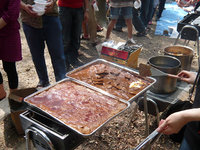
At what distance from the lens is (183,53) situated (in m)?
3.98

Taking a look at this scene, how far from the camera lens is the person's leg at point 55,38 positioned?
2.90m

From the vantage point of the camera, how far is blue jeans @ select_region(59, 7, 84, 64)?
3.93 meters

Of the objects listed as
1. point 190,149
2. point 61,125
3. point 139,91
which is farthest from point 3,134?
point 190,149

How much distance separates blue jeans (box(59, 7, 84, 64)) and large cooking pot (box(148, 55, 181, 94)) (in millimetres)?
1749

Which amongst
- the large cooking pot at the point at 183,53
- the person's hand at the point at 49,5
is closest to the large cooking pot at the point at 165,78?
the large cooking pot at the point at 183,53

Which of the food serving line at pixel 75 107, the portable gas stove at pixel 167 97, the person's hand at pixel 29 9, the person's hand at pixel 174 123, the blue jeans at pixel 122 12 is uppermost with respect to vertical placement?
the person's hand at pixel 29 9

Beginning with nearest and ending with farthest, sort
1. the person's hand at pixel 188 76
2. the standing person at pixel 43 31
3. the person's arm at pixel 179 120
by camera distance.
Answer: the person's arm at pixel 179 120
the person's hand at pixel 188 76
the standing person at pixel 43 31

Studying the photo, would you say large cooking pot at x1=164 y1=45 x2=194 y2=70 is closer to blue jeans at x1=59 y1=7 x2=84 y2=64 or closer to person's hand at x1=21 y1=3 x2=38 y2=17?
blue jeans at x1=59 y1=7 x2=84 y2=64

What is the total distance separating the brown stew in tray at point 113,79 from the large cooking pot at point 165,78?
0.93m

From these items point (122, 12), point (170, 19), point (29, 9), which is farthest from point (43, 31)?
point (170, 19)

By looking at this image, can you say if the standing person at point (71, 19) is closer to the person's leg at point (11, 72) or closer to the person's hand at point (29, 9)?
the person's hand at point (29, 9)

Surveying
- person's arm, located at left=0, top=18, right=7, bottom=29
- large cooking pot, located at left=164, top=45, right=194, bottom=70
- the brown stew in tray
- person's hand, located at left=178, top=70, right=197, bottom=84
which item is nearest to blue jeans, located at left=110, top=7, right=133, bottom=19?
large cooking pot, located at left=164, top=45, right=194, bottom=70

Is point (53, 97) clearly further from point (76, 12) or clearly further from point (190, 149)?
point (76, 12)

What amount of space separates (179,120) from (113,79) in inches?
40.0
